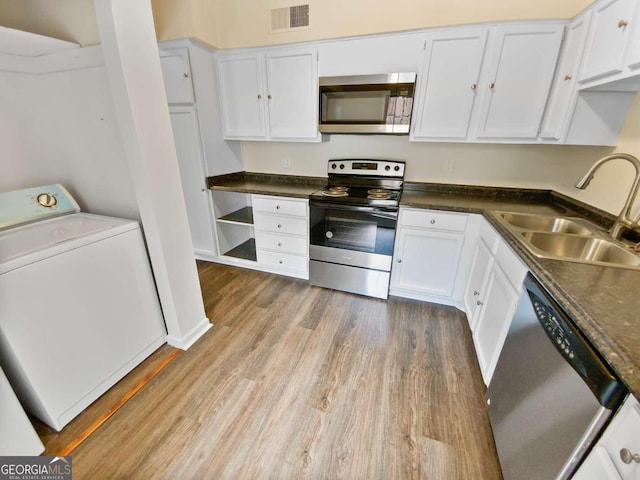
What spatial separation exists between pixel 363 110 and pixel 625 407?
219 centimetres

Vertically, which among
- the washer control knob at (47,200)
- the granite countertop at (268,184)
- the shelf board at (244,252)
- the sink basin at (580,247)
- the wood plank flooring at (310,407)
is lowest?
the wood plank flooring at (310,407)

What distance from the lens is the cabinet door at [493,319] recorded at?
139 cm

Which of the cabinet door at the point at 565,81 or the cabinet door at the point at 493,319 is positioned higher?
the cabinet door at the point at 565,81

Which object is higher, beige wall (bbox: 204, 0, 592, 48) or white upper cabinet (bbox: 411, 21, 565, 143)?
→ beige wall (bbox: 204, 0, 592, 48)

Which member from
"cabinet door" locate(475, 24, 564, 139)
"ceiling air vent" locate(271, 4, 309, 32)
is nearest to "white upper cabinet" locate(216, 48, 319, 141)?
"ceiling air vent" locate(271, 4, 309, 32)

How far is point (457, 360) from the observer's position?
1.79 m

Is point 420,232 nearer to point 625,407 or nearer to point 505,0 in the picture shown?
point 625,407

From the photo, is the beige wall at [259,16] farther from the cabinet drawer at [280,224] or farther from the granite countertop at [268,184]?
the cabinet drawer at [280,224]

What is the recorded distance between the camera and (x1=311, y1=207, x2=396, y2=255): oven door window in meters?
2.20

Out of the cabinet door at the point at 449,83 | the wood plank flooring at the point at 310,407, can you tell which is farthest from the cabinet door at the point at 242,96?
the wood plank flooring at the point at 310,407

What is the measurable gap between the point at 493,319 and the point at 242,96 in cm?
279

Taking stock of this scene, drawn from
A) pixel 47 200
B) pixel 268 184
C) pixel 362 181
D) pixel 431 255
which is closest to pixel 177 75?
pixel 268 184

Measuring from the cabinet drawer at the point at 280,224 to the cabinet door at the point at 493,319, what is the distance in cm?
154

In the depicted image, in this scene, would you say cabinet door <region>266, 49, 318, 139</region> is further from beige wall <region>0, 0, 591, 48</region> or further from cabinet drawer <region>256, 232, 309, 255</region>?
cabinet drawer <region>256, 232, 309, 255</region>
